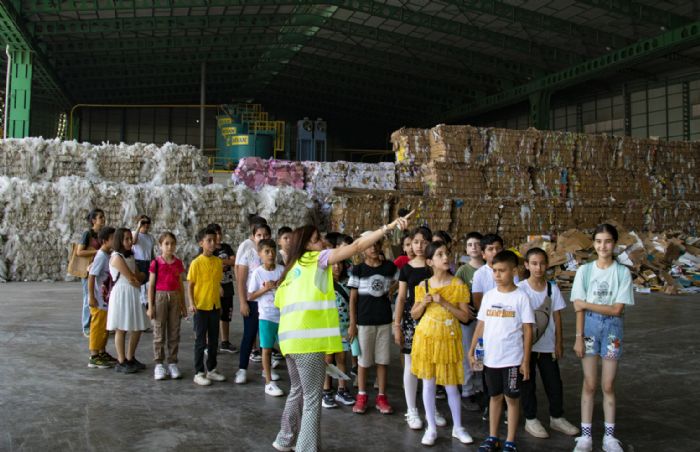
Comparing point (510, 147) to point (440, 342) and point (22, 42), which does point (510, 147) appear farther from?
point (22, 42)

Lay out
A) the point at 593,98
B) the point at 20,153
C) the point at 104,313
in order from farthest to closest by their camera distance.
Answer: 1. the point at 593,98
2. the point at 20,153
3. the point at 104,313

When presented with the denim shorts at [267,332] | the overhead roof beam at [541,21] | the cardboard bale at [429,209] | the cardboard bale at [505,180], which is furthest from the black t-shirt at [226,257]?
the overhead roof beam at [541,21]

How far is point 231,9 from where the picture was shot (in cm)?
2231

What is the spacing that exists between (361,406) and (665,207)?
14.3 metres

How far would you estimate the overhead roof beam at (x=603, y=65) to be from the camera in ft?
60.2

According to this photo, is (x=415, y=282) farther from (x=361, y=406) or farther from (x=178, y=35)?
(x=178, y=35)

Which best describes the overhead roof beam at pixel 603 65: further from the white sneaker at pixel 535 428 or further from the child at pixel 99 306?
the child at pixel 99 306

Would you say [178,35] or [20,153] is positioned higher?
[178,35]

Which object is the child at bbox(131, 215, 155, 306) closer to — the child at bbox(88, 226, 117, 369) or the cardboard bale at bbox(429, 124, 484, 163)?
the child at bbox(88, 226, 117, 369)

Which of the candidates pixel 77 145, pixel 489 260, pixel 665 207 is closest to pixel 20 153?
pixel 77 145

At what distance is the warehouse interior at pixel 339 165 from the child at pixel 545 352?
0.23 metres

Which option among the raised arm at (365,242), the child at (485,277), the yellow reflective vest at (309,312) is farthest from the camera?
the child at (485,277)

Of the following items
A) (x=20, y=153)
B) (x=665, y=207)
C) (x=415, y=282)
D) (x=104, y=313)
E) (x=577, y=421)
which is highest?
(x=20, y=153)

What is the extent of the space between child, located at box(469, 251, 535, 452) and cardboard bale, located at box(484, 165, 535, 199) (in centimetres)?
1127
